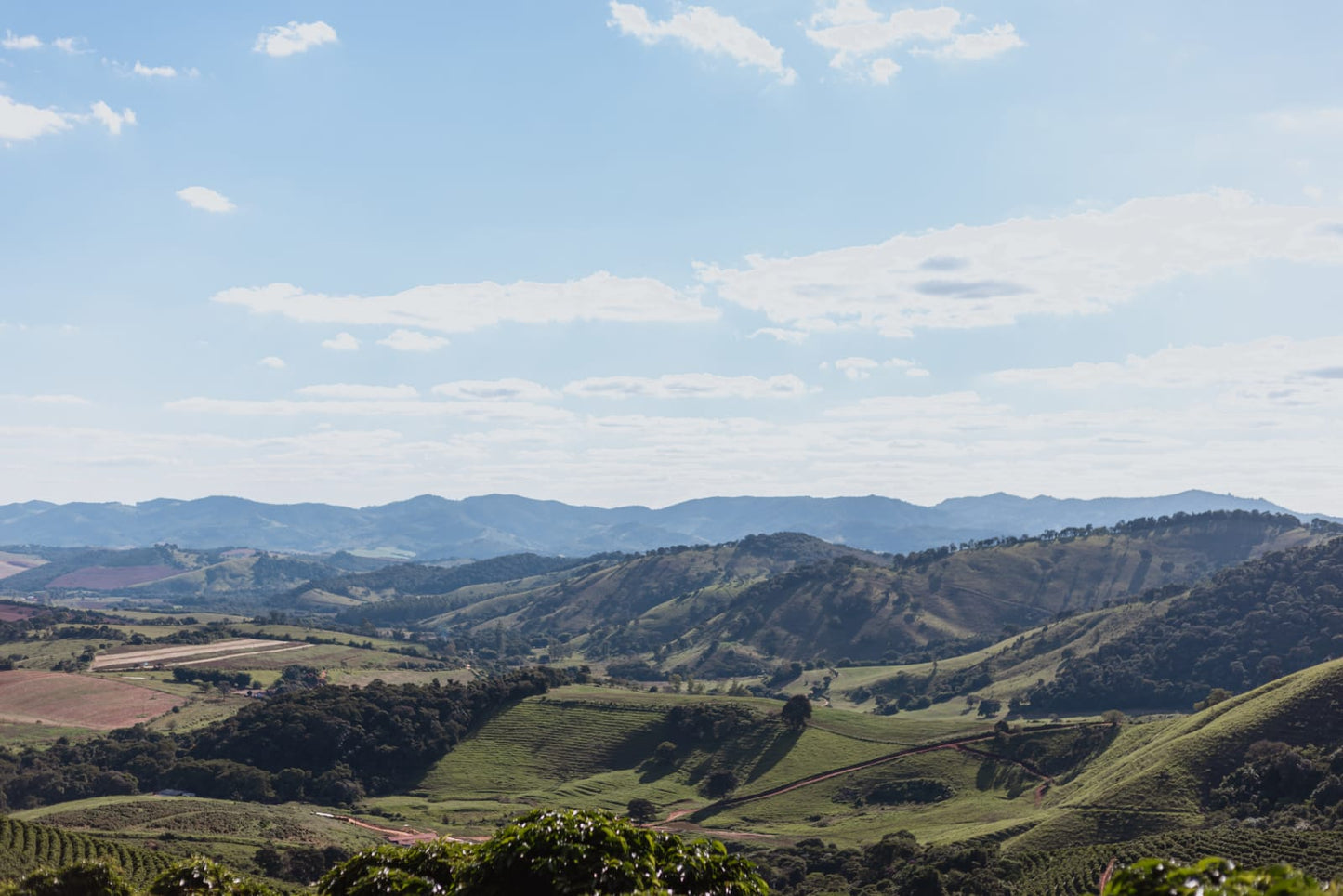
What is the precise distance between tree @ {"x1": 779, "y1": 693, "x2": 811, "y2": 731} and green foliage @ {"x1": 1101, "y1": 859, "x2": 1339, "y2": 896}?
179 m

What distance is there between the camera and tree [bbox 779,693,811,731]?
186875 mm

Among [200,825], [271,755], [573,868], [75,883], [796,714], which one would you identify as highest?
[573,868]

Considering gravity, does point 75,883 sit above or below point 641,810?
above

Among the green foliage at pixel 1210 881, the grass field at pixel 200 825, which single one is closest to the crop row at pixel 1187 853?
the grass field at pixel 200 825

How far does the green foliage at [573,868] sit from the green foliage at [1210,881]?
342 inches

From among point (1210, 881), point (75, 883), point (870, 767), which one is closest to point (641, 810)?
point (870, 767)

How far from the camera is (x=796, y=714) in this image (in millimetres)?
187250

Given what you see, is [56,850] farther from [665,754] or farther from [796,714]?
[796,714]

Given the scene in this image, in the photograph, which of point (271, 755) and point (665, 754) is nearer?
point (271, 755)

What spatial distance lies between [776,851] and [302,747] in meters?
103

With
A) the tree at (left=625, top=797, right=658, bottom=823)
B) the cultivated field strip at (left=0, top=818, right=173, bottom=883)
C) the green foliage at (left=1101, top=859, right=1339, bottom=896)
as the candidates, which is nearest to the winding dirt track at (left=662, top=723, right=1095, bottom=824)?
the tree at (left=625, top=797, right=658, bottom=823)

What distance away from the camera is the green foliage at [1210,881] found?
37.7 feet

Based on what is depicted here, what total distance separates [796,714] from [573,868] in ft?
575

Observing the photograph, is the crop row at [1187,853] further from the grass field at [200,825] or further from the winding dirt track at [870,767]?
the grass field at [200,825]
